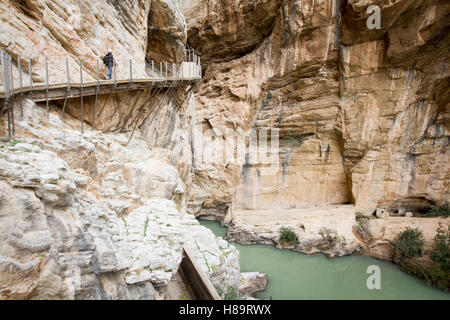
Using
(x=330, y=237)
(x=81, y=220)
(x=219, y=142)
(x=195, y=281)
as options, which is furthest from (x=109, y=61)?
(x=330, y=237)

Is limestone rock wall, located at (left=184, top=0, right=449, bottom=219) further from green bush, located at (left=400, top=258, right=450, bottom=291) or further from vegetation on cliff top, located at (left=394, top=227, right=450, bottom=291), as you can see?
green bush, located at (left=400, top=258, right=450, bottom=291)

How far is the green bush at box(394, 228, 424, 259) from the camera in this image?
899cm

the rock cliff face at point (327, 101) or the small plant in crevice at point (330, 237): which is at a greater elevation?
the rock cliff face at point (327, 101)

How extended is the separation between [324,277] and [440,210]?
706 centimetres

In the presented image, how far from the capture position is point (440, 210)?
33.8ft

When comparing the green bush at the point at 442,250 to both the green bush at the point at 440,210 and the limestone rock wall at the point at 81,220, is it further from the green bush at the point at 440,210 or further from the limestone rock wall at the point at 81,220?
the limestone rock wall at the point at 81,220

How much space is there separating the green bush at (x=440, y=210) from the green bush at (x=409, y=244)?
6.19ft

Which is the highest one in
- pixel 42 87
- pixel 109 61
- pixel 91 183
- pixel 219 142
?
pixel 109 61

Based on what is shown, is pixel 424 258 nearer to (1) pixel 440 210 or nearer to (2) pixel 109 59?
(1) pixel 440 210

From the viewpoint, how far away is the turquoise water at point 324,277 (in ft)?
25.7

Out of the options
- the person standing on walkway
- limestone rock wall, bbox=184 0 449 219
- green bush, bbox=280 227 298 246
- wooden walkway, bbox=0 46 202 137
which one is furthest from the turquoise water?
the person standing on walkway

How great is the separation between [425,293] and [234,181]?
31.1 ft

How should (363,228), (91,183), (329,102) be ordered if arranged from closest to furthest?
(91,183) → (363,228) → (329,102)

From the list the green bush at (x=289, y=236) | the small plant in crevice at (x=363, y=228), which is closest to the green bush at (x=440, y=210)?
the small plant in crevice at (x=363, y=228)
